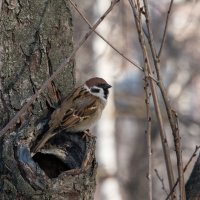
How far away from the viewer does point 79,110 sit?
4773 mm

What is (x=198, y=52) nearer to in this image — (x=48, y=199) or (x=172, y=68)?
(x=172, y=68)

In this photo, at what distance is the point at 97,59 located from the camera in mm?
9445

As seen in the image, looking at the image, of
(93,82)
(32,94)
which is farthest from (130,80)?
(32,94)

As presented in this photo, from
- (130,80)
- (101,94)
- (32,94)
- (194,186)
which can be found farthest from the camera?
(130,80)

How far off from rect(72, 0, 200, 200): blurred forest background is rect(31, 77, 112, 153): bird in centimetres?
215

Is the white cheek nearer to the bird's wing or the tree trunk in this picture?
the bird's wing

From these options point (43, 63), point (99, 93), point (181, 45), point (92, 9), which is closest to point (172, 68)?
point (181, 45)

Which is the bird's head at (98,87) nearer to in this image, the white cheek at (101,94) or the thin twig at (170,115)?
the white cheek at (101,94)

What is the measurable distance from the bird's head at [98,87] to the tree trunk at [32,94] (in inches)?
22.1

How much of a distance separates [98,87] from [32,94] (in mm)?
1019

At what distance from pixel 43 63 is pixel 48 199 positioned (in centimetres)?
93

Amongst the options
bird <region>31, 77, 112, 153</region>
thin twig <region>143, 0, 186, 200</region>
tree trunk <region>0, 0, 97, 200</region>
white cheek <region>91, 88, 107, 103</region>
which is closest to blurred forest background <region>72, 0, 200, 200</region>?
white cheek <region>91, 88, 107, 103</region>

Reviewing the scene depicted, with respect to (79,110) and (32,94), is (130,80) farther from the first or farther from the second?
(32,94)

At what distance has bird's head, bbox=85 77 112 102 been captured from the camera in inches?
192
